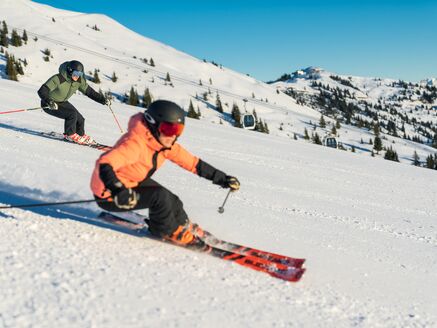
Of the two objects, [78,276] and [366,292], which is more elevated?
[366,292]

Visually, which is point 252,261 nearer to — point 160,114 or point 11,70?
point 160,114

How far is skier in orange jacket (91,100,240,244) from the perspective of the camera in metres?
3.30

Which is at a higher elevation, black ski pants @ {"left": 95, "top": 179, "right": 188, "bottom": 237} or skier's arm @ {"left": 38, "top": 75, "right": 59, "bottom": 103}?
skier's arm @ {"left": 38, "top": 75, "right": 59, "bottom": 103}

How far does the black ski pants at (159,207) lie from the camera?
3473 mm

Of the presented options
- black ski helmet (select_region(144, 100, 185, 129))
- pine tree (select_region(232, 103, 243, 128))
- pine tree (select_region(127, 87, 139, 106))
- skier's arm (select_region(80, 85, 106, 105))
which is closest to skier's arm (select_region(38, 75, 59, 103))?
skier's arm (select_region(80, 85, 106, 105))

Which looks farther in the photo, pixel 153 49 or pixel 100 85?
pixel 153 49

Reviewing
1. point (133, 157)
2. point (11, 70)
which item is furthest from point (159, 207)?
point (11, 70)

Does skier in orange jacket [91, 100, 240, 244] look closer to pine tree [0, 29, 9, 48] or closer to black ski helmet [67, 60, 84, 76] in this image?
black ski helmet [67, 60, 84, 76]

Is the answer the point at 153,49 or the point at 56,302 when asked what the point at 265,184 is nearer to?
the point at 56,302

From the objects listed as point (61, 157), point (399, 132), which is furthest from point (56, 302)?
point (399, 132)

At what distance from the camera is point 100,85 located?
3725 centimetres

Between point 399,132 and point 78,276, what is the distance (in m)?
186

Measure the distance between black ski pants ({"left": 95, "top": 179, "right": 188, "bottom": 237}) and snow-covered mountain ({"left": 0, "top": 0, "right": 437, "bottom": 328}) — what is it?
0.17 m

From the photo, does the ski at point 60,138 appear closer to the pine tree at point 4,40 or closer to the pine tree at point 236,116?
the pine tree at point 236,116
